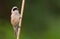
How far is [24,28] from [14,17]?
7.19 ft

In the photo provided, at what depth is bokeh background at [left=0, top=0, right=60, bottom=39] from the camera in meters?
5.74

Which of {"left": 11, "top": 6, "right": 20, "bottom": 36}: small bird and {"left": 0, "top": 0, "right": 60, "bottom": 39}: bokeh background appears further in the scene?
{"left": 0, "top": 0, "right": 60, "bottom": 39}: bokeh background

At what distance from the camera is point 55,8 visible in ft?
20.6

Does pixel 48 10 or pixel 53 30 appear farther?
pixel 48 10

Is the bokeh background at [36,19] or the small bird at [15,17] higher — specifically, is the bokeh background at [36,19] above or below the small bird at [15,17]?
below

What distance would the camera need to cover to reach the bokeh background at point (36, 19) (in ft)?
18.8

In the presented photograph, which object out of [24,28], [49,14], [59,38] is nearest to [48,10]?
[49,14]

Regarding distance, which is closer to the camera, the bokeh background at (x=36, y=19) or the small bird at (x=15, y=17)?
the small bird at (x=15, y=17)

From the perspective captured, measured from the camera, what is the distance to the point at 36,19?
6238 millimetres

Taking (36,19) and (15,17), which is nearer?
(15,17)

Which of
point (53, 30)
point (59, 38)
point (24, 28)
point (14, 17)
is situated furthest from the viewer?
point (24, 28)

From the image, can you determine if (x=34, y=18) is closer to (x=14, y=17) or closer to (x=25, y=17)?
(x=25, y=17)

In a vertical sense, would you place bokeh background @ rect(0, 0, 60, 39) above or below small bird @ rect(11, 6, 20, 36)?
below

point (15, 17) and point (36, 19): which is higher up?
point (15, 17)
